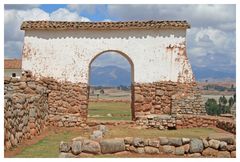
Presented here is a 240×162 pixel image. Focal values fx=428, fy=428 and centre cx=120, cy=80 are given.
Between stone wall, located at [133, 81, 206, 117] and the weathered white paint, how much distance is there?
29 centimetres

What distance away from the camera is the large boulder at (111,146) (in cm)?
1082

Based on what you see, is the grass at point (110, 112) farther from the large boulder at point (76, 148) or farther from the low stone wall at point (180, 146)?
the large boulder at point (76, 148)

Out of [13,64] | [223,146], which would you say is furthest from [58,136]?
[13,64]

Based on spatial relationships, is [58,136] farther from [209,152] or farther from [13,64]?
[13,64]

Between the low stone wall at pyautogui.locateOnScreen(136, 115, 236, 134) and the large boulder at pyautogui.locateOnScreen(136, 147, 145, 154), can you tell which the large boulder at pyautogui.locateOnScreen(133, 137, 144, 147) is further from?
the low stone wall at pyautogui.locateOnScreen(136, 115, 236, 134)

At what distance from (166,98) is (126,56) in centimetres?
263

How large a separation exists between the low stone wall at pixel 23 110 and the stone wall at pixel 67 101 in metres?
0.50

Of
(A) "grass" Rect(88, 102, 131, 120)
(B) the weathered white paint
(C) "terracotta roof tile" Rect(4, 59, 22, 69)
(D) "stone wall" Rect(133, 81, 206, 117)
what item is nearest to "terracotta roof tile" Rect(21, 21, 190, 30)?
(B) the weathered white paint

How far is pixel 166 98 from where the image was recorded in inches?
758

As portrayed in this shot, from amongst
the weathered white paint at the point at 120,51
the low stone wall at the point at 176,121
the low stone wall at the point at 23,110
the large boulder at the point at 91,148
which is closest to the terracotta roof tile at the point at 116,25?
the weathered white paint at the point at 120,51

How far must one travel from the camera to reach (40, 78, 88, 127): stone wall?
19.1 metres

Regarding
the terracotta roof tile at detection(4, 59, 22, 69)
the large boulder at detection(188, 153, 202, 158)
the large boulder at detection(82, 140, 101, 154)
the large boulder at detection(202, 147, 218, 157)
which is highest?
the terracotta roof tile at detection(4, 59, 22, 69)

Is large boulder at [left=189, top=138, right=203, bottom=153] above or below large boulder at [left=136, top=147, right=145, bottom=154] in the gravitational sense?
above

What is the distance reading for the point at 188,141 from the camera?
11219 mm
